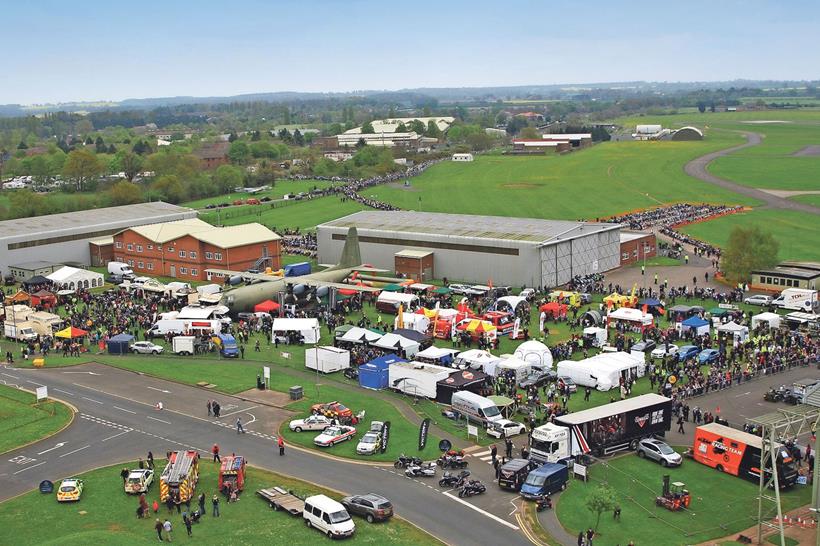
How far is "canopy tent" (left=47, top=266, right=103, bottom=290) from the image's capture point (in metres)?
76.2

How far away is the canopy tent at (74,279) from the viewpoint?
76.2 metres

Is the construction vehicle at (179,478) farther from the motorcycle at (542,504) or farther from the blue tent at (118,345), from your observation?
the blue tent at (118,345)

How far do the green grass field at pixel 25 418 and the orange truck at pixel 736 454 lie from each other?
97.9 ft

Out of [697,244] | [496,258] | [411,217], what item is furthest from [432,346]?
[697,244]

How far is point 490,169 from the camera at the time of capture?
563 ft

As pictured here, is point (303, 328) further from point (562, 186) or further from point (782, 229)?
point (562, 186)

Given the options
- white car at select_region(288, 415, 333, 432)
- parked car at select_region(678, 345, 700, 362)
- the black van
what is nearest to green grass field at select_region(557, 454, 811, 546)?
the black van

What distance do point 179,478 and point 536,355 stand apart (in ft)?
77.0

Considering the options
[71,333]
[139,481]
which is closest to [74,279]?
[71,333]

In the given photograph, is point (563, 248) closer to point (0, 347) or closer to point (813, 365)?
point (813, 365)

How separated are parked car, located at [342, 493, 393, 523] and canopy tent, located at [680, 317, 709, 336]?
1208 inches

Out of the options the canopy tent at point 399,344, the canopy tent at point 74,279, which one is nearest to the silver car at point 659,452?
the canopy tent at point 399,344

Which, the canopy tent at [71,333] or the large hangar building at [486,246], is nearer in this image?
the canopy tent at [71,333]

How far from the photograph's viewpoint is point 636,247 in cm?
8569
